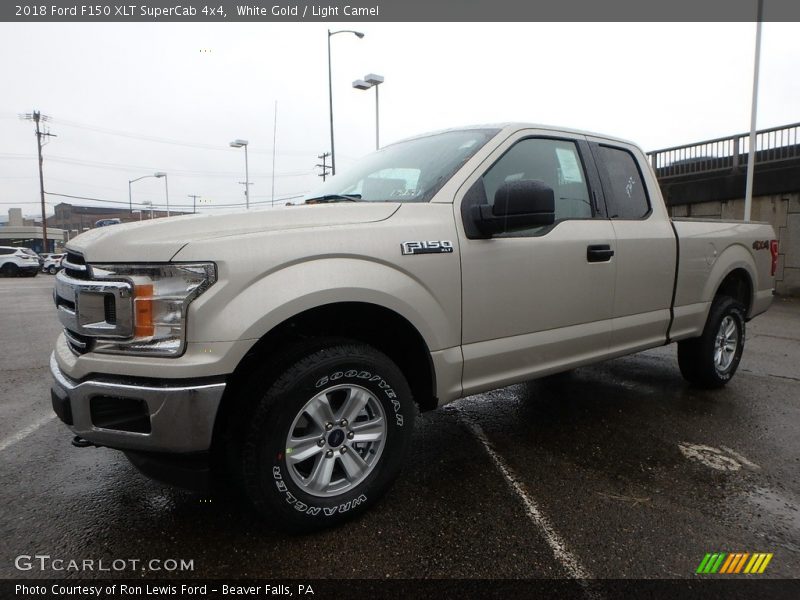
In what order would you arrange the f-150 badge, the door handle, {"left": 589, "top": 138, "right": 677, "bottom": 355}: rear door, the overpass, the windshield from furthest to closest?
the overpass → {"left": 589, "top": 138, "right": 677, "bottom": 355}: rear door → the door handle → the windshield → the f-150 badge

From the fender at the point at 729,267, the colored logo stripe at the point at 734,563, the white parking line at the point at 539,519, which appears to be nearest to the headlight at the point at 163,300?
the white parking line at the point at 539,519

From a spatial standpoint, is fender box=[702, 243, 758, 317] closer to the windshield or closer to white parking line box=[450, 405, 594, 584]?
white parking line box=[450, 405, 594, 584]

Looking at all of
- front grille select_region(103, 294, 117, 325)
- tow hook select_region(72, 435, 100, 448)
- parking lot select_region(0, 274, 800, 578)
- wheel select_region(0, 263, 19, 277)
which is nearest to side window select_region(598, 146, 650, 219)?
parking lot select_region(0, 274, 800, 578)

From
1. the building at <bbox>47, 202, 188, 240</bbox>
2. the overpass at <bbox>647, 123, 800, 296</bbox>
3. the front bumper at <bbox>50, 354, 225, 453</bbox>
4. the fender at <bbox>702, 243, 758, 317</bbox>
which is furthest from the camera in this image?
the building at <bbox>47, 202, 188, 240</bbox>

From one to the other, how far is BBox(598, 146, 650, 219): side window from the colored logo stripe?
7.21 feet

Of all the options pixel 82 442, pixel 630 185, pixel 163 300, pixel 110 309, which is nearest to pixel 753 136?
pixel 630 185

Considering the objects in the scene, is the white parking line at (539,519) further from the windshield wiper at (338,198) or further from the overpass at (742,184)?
the overpass at (742,184)

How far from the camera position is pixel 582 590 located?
2.08m

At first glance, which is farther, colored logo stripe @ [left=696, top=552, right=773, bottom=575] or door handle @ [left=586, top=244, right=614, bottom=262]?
door handle @ [left=586, top=244, right=614, bottom=262]

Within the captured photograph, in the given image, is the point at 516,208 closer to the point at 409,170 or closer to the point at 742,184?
the point at 409,170

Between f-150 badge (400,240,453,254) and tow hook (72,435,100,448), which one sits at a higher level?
f-150 badge (400,240,453,254)

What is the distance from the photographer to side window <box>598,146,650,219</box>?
3.81 m

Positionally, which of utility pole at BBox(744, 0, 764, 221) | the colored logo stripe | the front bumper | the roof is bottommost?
the colored logo stripe

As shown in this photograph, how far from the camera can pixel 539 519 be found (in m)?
2.58
